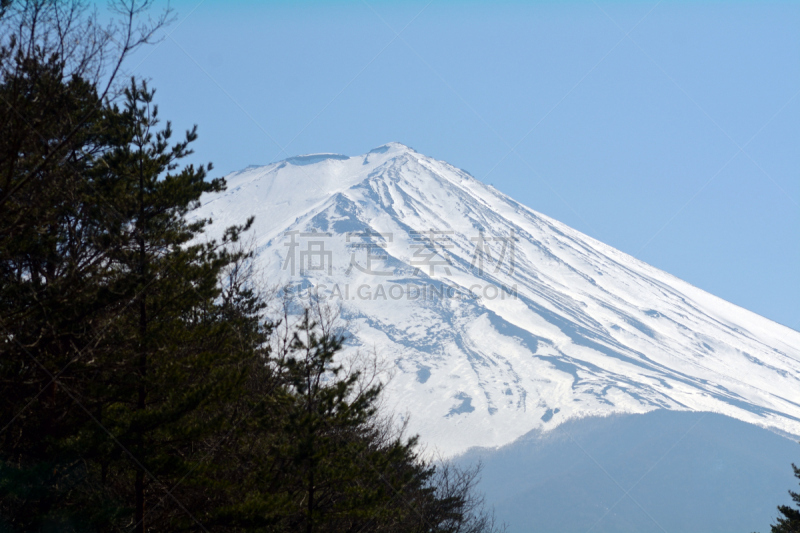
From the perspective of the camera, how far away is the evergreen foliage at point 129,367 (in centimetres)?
779

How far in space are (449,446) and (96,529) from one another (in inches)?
7514

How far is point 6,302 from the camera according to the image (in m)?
8.54

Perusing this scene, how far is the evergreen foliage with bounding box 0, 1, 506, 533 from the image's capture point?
779cm

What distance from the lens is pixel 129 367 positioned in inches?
352

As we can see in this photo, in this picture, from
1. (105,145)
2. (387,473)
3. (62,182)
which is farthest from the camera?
(387,473)

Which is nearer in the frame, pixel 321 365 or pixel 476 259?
pixel 321 365

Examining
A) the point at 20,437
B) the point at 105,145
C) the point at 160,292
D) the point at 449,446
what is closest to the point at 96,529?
the point at 20,437

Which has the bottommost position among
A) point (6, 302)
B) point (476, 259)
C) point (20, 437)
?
point (20, 437)

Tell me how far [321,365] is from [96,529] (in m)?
3.98

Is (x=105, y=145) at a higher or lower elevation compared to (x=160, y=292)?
higher

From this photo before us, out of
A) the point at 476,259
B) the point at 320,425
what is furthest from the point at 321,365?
the point at 476,259

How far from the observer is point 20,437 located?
31.3 feet

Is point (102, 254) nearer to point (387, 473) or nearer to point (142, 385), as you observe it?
point (142, 385)

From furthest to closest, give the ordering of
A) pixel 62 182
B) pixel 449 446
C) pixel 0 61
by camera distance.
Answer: pixel 449 446 < pixel 62 182 < pixel 0 61
